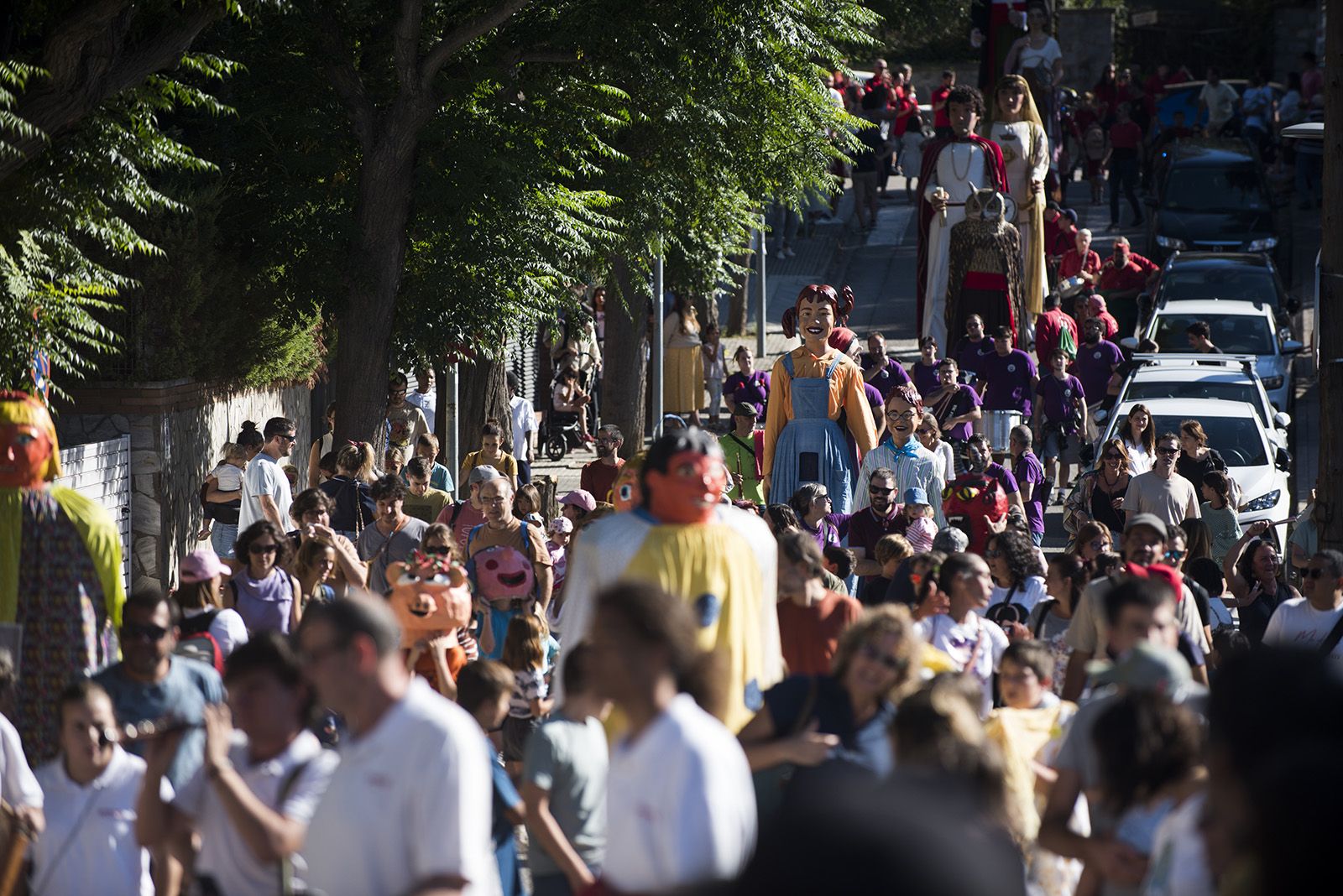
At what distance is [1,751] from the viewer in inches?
234

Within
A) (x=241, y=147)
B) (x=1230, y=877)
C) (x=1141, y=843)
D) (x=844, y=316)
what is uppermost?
(x=241, y=147)

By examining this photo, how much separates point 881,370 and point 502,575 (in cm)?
778

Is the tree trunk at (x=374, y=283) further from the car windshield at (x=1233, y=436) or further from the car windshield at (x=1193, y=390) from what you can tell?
the car windshield at (x=1193, y=390)

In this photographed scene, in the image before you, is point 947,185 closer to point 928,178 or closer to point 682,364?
point 928,178

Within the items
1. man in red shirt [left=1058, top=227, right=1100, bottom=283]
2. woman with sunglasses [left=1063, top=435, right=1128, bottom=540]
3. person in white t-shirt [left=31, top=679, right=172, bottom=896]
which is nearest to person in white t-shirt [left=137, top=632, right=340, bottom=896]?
person in white t-shirt [left=31, top=679, right=172, bottom=896]

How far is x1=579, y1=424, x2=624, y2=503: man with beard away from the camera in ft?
44.8

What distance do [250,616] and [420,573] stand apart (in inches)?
40.6

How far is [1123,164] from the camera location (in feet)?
107

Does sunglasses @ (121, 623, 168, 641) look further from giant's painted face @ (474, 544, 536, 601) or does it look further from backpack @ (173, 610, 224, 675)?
giant's painted face @ (474, 544, 536, 601)

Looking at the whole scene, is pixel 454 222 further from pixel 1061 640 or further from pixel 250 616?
pixel 1061 640

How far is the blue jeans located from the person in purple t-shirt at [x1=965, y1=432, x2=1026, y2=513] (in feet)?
15.7

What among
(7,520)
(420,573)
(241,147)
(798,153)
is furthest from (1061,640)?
(798,153)

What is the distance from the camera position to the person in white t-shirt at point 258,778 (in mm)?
4855

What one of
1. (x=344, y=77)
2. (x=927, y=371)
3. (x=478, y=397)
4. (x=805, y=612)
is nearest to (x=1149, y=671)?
(x=805, y=612)
